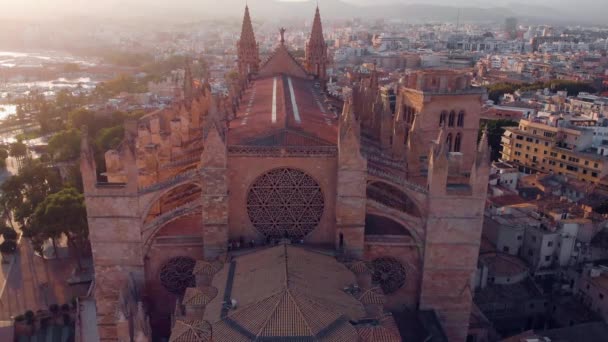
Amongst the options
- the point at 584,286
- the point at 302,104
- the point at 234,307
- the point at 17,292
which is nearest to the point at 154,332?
the point at 234,307

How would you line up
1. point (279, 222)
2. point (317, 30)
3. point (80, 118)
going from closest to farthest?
point (279, 222) → point (317, 30) → point (80, 118)

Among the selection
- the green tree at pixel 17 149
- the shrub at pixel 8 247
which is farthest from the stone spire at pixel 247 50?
the green tree at pixel 17 149

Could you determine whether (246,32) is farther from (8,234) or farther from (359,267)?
→ (359,267)

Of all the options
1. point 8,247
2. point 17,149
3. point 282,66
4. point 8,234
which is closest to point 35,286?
point 8,247

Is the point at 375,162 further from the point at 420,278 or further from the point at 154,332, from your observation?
the point at 154,332

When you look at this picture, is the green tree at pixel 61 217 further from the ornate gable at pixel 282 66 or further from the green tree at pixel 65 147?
the green tree at pixel 65 147
